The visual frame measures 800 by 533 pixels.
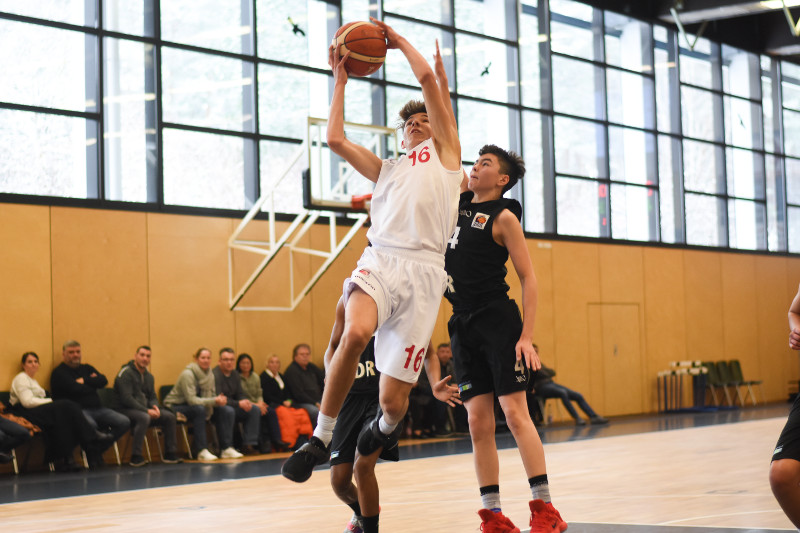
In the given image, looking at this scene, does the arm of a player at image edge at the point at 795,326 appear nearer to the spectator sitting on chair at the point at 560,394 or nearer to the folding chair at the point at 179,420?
the folding chair at the point at 179,420

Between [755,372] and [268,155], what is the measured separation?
1168 cm

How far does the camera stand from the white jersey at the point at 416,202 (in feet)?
13.2

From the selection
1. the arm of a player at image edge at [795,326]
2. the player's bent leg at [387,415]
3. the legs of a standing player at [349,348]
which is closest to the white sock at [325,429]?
the legs of a standing player at [349,348]

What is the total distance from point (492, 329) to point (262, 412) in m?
7.11

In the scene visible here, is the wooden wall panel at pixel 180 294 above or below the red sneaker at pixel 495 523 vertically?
above

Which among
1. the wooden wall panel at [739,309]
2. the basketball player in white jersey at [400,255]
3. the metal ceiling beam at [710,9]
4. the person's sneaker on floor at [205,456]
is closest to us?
the basketball player in white jersey at [400,255]

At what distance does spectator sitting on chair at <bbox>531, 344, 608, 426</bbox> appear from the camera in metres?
14.1

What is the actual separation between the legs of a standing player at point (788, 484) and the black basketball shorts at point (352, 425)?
1.73 metres

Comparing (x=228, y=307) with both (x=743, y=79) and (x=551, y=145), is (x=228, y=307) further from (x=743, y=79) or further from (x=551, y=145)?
(x=743, y=79)

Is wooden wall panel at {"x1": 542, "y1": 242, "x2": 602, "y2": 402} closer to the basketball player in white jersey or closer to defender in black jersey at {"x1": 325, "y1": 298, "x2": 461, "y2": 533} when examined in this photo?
defender in black jersey at {"x1": 325, "y1": 298, "x2": 461, "y2": 533}

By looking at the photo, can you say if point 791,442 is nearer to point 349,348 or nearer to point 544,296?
point 349,348

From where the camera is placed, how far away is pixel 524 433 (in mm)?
4277

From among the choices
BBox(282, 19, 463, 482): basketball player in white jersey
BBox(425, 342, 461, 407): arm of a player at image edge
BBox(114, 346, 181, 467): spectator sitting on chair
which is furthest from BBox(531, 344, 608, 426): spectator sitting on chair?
BBox(282, 19, 463, 482): basketball player in white jersey

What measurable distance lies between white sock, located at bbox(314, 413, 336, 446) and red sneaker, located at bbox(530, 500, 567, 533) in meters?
0.99
